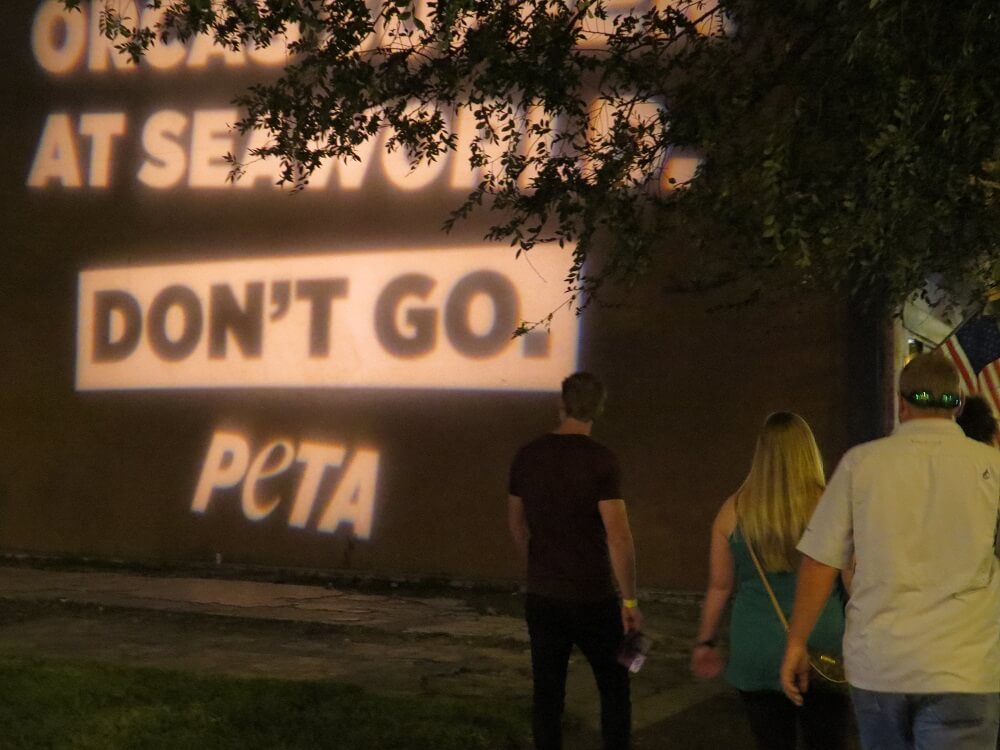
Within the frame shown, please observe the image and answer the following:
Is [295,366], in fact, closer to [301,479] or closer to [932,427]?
[301,479]

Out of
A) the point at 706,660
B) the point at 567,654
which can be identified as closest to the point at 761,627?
the point at 706,660

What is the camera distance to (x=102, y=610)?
10.6 metres

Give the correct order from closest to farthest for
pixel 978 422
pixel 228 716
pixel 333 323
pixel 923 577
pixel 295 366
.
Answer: pixel 923 577 → pixel 978 422 → pixel 228 716 → pixel 333 323 → pixel 295 366

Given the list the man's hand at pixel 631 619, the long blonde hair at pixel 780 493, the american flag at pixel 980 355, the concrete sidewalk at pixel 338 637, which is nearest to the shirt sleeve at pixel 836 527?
the long blonde hair at pixel 780 493

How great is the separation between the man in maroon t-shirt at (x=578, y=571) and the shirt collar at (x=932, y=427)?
1838 mm

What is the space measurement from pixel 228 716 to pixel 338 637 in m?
2.66

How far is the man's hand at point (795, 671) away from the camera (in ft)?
12.8

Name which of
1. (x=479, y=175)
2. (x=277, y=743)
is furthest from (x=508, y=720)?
(x=479, y=175)

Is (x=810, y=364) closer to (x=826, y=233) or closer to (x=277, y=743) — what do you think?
(x=826, y=233)

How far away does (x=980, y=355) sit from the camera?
32.5ft

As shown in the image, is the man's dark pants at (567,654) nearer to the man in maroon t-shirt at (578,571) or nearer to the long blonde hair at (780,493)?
the man in maroon t-shirt at (578,571)

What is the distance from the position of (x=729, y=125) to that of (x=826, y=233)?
3.91 ft

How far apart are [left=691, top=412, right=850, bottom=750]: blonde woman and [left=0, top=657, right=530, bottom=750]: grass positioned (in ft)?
8.19

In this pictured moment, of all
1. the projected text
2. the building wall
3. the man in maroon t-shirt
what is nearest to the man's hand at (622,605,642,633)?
the man in maroon t-shirt
